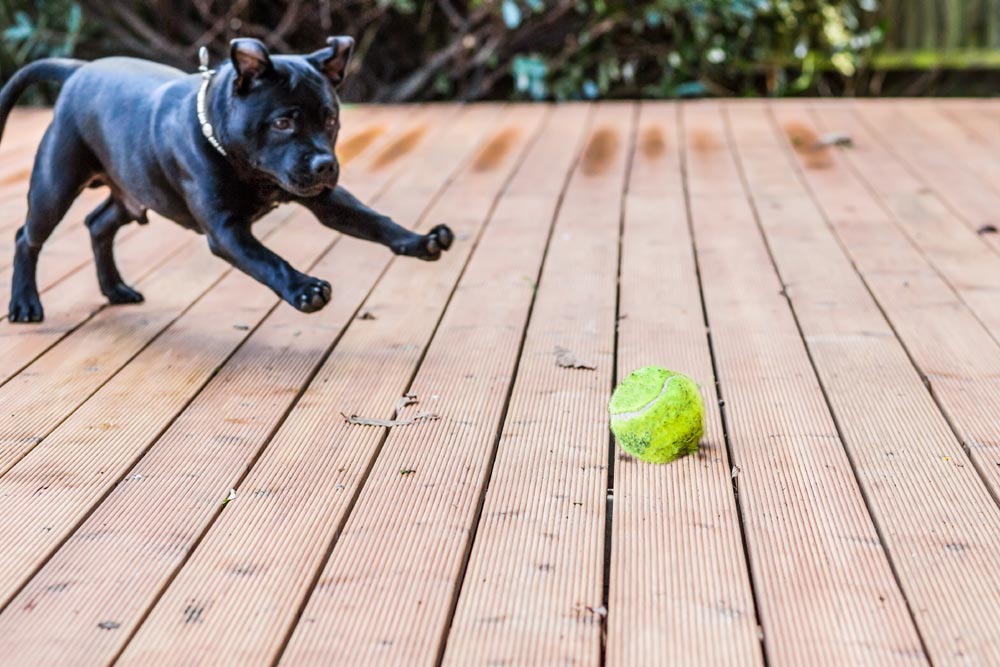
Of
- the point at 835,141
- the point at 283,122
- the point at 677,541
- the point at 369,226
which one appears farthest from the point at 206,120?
the point at 835,141

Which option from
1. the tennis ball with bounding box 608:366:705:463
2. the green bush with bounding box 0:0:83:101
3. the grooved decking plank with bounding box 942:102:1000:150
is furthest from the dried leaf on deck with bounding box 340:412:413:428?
the green bush with bounding box 0:0:83:101

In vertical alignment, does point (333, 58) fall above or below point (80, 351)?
above

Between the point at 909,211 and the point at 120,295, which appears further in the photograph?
the point at 909,211

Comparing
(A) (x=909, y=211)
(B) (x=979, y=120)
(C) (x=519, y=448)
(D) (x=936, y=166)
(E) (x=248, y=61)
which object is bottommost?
(B) (x=979, y=120)

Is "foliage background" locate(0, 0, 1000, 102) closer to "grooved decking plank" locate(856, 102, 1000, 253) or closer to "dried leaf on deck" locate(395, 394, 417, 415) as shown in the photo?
"grooved decking plank" locate(856, 102, 1000, 253)

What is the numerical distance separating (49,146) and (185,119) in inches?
19.0

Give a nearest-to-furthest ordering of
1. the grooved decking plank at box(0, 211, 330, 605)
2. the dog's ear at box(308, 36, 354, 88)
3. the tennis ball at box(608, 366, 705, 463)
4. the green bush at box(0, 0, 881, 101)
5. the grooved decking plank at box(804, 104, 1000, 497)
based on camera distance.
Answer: the grooved decking plank at box(0, 211, 330, 605) < the tennis ball at box(608, 366, 705, 463) < the grooved decking plank at box(804, 104, 1000, 497) < the dog's ear at box(308, 36, 354, 88) < the green bush at box(0, 0, 881, 101)

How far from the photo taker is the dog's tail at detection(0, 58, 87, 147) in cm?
297

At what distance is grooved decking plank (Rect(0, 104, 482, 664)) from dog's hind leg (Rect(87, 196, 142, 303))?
453 mm

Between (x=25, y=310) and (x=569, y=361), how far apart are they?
1382 millimetres

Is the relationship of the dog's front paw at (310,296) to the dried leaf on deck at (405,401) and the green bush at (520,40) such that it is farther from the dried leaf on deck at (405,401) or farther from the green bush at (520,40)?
the green bush at (520,40)

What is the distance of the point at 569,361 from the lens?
2.60 metres

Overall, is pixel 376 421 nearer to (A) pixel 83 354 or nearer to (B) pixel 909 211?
(A) pixel 83 354

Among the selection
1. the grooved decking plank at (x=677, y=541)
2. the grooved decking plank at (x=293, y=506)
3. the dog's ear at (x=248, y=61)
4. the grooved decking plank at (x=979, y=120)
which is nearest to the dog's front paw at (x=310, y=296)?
the grooved decking plank at (x=293, y=506)
